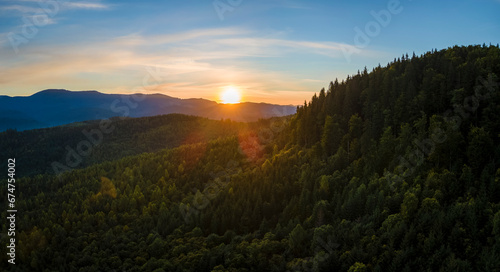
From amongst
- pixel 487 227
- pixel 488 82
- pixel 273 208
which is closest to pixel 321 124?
pixel 273 208

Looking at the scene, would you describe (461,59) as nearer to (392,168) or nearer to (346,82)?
(346,82)

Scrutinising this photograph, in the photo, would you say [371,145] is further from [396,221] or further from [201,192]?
[201,192]

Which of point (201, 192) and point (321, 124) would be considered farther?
point (201, 192)

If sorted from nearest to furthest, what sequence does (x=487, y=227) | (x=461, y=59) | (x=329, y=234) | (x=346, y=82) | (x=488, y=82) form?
(x=487, y=227) → (x=329, y=234) → (x=488, y=82) → (x=461, y=59) → (x=346, y=82)

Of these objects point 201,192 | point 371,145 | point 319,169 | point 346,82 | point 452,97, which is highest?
point 346,82

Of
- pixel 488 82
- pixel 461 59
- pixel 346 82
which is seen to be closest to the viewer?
pixel 488 82

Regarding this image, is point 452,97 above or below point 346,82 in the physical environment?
below
